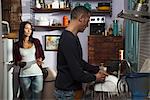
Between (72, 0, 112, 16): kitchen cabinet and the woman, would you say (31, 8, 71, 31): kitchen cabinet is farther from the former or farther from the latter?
the woman

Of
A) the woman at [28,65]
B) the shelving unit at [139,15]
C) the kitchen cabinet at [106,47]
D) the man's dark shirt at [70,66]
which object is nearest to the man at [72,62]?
the man's dark shirt at [70,66]

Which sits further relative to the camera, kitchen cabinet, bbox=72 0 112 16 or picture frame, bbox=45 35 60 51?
picture frame, bbox=45 35 60 51

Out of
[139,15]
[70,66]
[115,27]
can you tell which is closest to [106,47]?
[115,27]

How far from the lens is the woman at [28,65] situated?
3.45 m

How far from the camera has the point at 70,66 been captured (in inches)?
60.9

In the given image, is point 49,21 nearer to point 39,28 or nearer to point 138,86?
point 39,28

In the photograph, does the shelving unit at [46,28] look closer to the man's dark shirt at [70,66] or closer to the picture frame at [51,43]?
the picture frame at [51,43]

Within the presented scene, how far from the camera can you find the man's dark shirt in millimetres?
1542

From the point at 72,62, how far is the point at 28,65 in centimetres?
207

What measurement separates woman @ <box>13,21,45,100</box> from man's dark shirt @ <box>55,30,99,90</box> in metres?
1.81

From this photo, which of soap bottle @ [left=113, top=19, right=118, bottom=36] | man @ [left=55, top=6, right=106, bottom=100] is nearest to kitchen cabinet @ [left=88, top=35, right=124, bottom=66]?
soap bottle @ [left=113, top=19, right=118, bottom=36]

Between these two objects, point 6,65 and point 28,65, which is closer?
point 6,65

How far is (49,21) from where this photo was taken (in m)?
4.43

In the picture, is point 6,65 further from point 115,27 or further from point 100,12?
point 100,12
